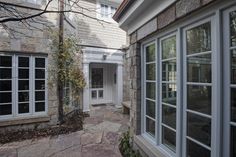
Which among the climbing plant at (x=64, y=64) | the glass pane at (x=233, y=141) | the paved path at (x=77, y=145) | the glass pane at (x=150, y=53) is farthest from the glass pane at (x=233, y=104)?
the climbing plant at (x=64, y=64)

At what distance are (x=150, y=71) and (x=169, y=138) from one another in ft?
3.66

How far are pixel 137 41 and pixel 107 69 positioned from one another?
637cm

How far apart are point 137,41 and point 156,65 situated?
753 millimetres

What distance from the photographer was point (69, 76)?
5711mm

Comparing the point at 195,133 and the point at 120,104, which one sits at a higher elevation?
the point at 195,133

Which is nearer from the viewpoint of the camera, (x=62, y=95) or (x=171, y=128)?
(x=171, y=128)

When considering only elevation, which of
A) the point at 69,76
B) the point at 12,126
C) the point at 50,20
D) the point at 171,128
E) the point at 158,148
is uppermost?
the point at 50,20

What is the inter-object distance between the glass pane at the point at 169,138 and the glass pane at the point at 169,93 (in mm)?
Answer: 405

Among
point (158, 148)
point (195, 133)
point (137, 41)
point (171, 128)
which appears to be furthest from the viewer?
point (137, 41)

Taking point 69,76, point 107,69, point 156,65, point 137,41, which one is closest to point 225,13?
point 156,65

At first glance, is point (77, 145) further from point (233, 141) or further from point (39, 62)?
point (233, 141)

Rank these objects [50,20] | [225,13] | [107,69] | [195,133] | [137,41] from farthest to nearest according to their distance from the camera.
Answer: [107,69] < [50,20] < [137,41] < [195,133] < [225,13]

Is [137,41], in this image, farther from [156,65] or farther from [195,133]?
[195,133]

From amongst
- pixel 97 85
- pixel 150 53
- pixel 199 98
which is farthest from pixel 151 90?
pixel 97 85
